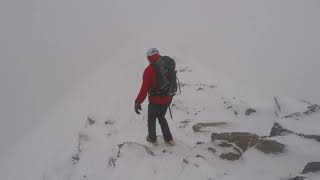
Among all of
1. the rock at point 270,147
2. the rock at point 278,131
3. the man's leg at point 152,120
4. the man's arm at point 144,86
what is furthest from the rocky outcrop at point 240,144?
the man's arm at point 144,86

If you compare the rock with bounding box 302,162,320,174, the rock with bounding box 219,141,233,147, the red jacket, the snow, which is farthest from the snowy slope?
the red jacket

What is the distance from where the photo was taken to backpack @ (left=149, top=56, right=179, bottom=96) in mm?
6756

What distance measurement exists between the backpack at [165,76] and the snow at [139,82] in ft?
4.10

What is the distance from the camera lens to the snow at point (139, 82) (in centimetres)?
724

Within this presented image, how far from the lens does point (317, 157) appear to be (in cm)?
621

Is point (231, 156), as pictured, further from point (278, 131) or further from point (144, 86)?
point (144, 86)

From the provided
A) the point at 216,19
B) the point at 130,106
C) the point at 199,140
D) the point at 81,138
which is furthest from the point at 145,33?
→ the point at 199,140

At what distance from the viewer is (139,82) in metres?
14.7

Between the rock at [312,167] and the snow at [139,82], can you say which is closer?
the rock at [312,167]

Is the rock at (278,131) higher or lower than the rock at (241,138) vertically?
higher

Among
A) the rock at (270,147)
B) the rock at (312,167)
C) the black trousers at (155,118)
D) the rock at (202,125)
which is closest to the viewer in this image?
the rock at (312,167)

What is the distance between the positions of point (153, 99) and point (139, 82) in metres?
7.59

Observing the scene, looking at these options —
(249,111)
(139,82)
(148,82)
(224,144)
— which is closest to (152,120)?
(148,82)

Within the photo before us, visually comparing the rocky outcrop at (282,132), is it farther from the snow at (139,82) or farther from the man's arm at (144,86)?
the man's arm at (144,86)
